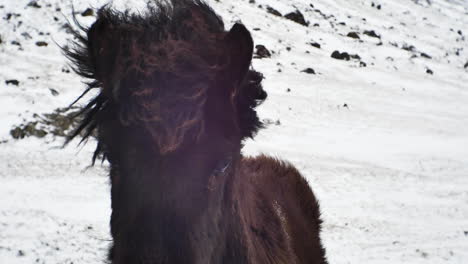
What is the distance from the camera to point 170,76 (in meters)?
1.69

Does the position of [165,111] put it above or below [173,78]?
below

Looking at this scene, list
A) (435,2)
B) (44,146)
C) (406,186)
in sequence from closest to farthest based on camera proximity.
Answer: (44,146) < (406,186) < (435,2)

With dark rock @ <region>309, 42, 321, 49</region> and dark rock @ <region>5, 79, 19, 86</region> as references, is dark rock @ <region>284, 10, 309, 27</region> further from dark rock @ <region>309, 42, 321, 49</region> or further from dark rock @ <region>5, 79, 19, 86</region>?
dark rock @ <region>5, 79, 19, 86</region>

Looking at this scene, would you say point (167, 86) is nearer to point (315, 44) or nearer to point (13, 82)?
point (13, 82)

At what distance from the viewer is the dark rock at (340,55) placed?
18933 mm

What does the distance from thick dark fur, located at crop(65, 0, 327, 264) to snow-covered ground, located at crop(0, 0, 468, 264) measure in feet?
2.69

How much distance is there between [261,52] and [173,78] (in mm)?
14516

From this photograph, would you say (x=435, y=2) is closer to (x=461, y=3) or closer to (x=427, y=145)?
(x=461, y=3)

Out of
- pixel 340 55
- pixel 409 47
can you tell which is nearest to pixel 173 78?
pixel 340 55

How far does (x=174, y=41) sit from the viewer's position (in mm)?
1751

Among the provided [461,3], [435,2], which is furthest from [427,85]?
[461,3]

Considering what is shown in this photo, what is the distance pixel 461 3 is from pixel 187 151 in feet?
145

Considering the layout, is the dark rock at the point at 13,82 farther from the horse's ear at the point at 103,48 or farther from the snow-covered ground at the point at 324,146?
the horse's ear at the point at 103,48

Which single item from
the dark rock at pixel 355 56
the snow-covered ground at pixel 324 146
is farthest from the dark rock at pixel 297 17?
the dark rock at pixel 355 56
